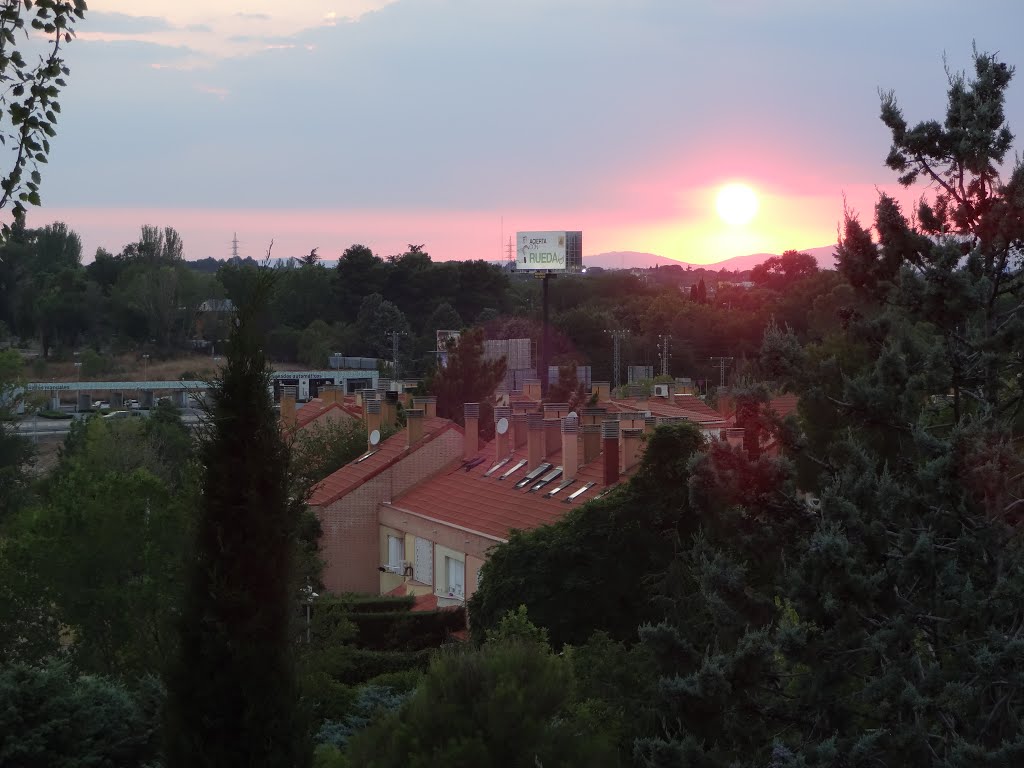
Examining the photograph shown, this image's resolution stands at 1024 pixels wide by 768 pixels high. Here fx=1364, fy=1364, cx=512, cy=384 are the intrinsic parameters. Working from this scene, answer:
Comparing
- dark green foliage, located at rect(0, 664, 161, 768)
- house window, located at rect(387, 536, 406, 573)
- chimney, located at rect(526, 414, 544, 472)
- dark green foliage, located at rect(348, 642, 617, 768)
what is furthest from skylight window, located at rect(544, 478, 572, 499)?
dark green foliage, located at rect(348, 642, 617, 768)

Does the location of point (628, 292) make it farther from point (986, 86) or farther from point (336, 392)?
point (986, 86)

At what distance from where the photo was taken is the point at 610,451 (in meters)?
30.4

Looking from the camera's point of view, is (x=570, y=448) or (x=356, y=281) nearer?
(x=570, y=448)

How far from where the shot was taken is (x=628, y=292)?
128500 millimetres

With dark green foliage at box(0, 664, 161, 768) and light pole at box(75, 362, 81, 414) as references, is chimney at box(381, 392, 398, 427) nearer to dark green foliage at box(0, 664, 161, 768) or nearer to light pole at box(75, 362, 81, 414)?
dark green foliage at box(0, 664, 161, 768)

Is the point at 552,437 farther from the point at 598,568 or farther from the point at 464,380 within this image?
the point at 464,380

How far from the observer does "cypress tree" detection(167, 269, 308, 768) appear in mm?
11000

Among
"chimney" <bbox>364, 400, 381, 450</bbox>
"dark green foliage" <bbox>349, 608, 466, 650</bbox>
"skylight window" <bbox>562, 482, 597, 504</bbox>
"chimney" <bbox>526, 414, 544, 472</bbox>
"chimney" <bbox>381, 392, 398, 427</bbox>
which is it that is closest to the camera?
"dark green foliage" <bbox>349, 608, 466, 650</bbox>

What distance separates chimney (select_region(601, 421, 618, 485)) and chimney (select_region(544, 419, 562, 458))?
483cm

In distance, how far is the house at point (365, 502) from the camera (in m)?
36.7

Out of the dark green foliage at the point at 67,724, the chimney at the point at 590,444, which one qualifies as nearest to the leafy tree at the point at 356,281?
the chimney at the point at 590,444

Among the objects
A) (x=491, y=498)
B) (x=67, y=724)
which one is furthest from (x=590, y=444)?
(x=67, y=724)

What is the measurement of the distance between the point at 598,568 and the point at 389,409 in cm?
2248

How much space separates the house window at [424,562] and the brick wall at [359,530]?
258 centimetres
